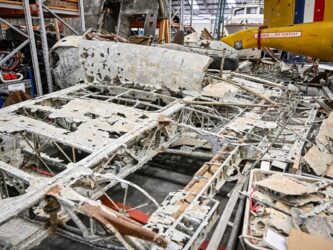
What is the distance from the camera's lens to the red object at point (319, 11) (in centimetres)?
493

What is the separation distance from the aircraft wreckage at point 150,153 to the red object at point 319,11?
1.61 meters

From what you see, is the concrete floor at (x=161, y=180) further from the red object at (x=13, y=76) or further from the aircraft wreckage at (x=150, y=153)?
the red object at (x=13, y=76)

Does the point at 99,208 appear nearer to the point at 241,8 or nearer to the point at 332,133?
the point at 332,133

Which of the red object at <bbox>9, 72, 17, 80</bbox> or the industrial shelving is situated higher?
the industrial shelving

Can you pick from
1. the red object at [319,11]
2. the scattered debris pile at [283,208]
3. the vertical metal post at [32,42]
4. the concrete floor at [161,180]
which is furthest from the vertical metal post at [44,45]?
the scattered debris pile at [283,208]

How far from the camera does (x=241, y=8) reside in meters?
16.3

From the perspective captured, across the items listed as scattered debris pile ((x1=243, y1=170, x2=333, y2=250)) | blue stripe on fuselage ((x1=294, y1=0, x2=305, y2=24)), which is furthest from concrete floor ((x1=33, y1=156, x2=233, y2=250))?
blue stripe on fuselage ((x1=294, y1=0, x2=305, y2=24))

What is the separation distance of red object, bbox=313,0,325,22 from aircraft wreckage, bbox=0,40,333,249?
5.28ft

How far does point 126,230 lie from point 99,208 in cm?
30

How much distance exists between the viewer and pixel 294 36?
5.33 metres

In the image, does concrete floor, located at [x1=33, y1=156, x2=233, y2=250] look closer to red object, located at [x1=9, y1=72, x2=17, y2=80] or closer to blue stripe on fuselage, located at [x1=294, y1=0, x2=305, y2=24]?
blue stripe on fuselage, located at [x1=294, y1=0, x2=305, y2=24]

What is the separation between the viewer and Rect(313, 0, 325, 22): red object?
A: 16.2ft

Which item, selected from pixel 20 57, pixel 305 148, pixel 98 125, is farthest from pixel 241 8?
pixel 98 125

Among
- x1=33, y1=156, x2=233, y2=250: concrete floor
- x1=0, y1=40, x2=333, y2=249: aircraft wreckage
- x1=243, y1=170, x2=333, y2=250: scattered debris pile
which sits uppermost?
x1=0, y1=40, x2=333, y2=249: aircraft wreckage
